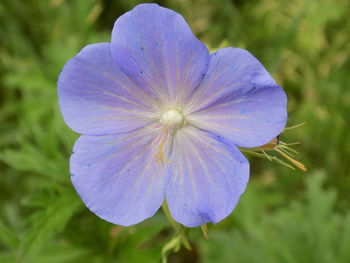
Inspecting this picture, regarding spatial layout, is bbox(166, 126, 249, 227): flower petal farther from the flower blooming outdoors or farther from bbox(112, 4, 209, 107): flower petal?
bbox(112, 4, 209, 107): flower petal

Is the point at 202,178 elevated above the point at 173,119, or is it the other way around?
the point at 173,119

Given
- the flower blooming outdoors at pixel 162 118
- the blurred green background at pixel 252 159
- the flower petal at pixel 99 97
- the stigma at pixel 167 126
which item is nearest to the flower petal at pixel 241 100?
the flower blooming outdoors at pixel 162 118

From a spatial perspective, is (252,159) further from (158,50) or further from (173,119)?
(158,50)

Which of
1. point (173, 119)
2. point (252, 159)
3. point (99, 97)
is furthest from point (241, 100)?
point (252, 159)

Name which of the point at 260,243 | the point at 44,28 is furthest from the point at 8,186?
the point at 260,243

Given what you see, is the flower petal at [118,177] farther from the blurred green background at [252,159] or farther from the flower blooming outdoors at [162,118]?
the blurred green background at [252,159]

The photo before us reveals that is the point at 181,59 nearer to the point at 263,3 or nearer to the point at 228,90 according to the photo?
the point at 228,90
